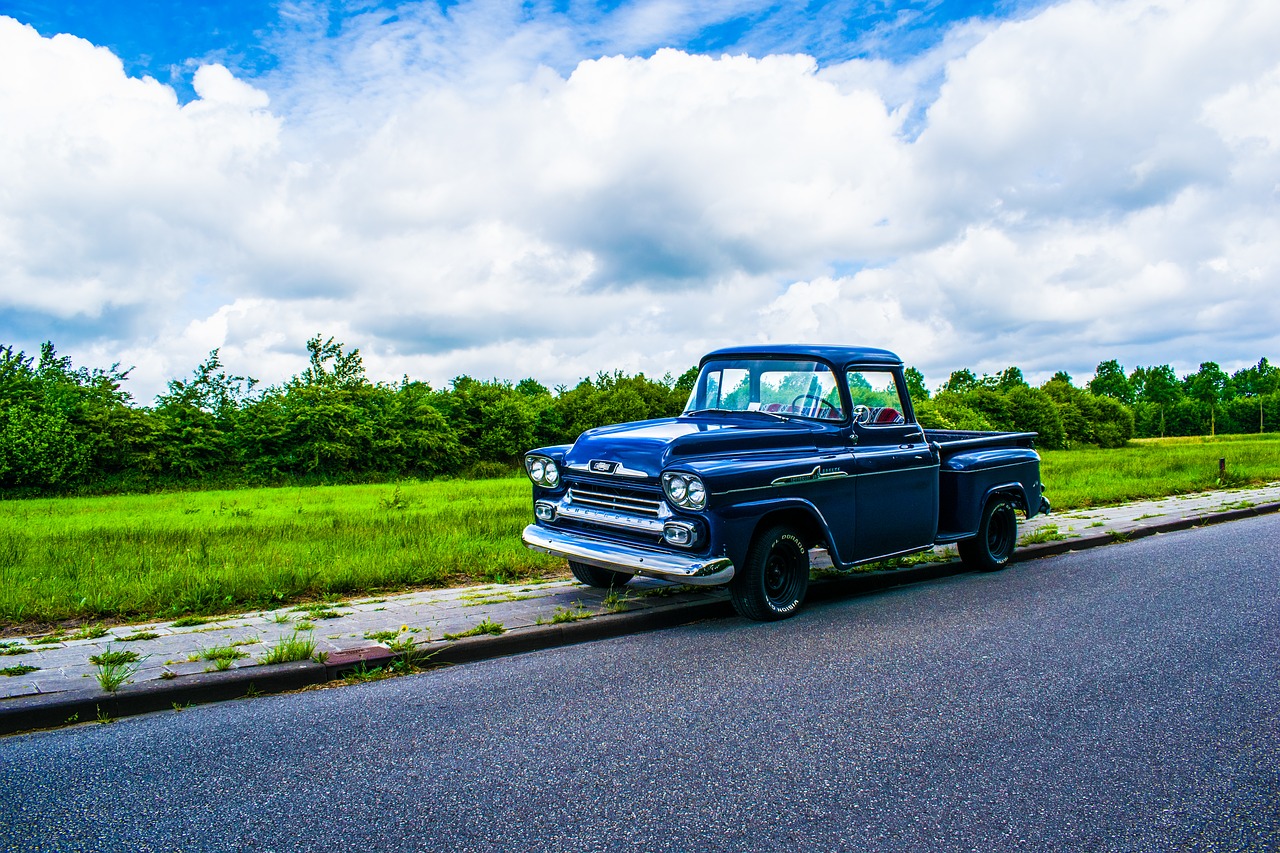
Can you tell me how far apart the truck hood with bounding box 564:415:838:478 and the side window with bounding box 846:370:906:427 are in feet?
1.50

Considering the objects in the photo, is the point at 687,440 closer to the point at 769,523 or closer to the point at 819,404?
the point at 769,523

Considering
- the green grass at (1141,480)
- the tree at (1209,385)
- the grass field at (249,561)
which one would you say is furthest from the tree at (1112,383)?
the grass field at (249,561)

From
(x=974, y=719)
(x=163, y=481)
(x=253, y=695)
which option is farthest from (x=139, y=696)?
(x=163, y=481)

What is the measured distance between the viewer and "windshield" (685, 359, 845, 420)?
7.08m

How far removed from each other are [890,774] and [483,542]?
710 centimetres

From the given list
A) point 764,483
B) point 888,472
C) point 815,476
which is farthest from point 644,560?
point 888,472

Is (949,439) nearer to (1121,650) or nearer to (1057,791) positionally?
(1121,650)

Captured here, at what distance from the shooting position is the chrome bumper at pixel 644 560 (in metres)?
5.59

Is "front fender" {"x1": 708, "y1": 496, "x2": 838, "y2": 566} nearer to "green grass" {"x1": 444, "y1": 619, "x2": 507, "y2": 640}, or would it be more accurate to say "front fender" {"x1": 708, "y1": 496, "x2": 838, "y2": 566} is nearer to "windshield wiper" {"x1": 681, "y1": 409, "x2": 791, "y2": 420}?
"windshield wiper" {"x1": 681, "y1": 409, "x2": 791, "y2": 420}

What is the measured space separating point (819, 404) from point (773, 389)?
1.36 ft

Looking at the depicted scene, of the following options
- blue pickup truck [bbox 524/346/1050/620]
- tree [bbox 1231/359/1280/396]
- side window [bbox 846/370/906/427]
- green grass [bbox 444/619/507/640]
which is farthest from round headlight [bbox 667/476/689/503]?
tree [bbox 1231/359/1280/396]

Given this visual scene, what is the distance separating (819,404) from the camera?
7070 millimetres

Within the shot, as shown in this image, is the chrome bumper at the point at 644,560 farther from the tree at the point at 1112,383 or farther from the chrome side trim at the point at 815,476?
the tree at the point at 1112,383

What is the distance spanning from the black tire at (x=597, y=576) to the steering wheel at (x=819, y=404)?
2.03 meters
